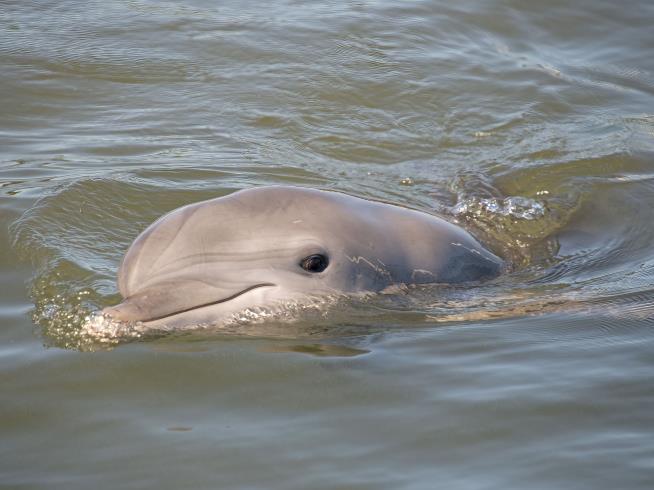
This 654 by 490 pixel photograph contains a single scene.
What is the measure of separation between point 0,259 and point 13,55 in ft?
20.8

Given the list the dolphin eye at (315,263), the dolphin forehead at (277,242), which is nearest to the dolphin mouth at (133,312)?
the dolphin forehead at (277,242)

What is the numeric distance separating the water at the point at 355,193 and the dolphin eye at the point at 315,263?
0.92 feet

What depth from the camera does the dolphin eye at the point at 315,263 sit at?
22.2 ft

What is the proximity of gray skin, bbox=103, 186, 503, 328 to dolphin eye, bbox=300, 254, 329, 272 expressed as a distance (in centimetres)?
2

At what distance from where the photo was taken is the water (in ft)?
17.6

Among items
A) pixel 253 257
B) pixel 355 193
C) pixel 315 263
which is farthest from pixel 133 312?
pixel 355 193

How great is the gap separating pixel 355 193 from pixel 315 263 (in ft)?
8.38

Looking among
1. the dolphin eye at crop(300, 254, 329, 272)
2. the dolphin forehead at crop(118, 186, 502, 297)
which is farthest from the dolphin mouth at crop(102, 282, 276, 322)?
the dolphin eye at crop(300, 254, 329, 272)

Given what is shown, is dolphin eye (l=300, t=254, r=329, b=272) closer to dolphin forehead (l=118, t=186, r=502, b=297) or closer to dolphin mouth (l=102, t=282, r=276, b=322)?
dolphin forehead (l=118, t=186, r=502, b=297)

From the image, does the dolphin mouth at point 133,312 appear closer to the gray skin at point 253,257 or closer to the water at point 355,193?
the gray skin at point 253,257

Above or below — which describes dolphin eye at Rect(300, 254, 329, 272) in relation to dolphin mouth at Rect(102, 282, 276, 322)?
above

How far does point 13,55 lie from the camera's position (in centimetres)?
1373

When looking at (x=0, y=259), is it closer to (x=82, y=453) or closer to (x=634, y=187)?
(x=82, y=453)

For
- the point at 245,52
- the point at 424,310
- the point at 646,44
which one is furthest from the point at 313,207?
the point at 646,44
